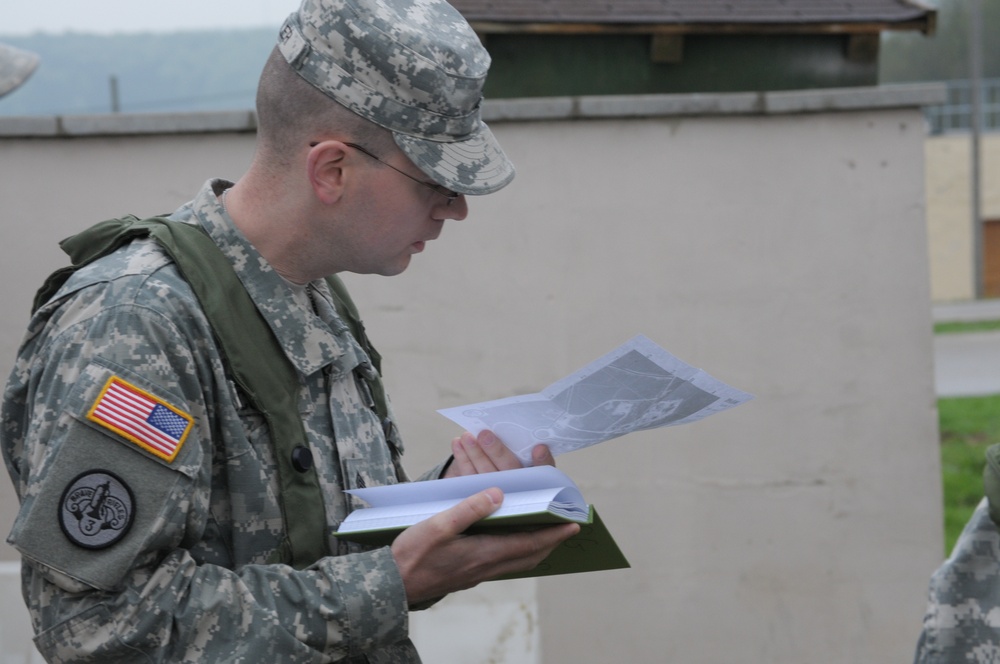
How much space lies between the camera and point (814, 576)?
14.1 ft

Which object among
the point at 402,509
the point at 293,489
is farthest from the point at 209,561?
the point at 402,509

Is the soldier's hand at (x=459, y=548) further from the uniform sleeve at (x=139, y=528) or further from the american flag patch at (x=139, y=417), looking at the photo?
the american flag patch at (x=139, y=417)

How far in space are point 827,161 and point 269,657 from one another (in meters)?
3.34

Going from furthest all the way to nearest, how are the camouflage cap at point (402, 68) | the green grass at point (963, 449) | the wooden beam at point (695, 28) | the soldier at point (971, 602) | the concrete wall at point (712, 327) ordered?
the green grass at point (963, 449)
the wooden beam at point (695, 28)
the concrete wall at point (712, 327)
the soldier at point (971, 602)
the camouflage cap at point (402, 68)

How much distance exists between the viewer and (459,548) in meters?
1.55

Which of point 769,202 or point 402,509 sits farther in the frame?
point 769,202

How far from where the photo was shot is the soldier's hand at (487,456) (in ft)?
6.16

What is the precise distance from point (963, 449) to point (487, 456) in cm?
685

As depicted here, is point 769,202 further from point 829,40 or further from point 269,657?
point 269,657

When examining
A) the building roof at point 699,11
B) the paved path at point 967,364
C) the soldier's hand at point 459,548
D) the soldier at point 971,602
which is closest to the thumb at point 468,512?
the soldier's hand at point 459,548

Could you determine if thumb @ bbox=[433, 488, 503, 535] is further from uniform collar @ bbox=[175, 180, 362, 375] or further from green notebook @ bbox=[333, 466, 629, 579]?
uniform collar @ bbox=[175, 180, 362, 375]

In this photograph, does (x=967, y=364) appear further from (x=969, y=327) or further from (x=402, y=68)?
(x=402, y=68)

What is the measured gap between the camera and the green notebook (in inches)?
59.6

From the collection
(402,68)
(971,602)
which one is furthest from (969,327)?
(402,68)
